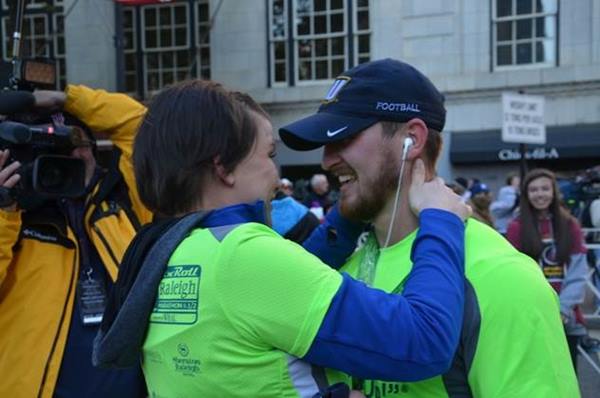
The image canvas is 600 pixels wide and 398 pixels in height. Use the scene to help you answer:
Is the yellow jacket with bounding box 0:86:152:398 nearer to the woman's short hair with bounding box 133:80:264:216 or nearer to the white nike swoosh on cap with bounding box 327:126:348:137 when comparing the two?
the woman's short hair with bounding box 133:80:264:216

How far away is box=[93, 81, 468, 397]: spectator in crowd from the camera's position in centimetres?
132

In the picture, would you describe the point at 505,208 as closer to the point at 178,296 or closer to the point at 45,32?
the point at 178,296

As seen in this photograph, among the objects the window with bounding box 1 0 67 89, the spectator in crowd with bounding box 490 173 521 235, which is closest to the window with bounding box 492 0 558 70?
the spectator in crowd with bounding box 490 173 521 235

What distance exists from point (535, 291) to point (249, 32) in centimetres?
1698

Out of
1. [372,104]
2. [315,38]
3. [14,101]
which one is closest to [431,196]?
[372,104]

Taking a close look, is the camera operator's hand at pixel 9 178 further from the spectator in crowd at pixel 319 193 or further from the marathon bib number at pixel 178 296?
the spectator in crowd at pixel 319 193

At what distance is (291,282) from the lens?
133cm

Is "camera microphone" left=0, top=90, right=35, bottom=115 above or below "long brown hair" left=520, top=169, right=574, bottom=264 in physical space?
above

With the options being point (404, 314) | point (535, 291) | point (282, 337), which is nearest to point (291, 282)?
point (282, 337)

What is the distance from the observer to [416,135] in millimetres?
1684

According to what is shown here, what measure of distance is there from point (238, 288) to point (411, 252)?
41 cm

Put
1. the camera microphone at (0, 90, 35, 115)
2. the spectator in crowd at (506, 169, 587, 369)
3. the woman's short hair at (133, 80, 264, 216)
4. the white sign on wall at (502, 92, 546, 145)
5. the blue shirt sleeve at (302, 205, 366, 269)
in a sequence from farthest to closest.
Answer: the white sign on wall at (502, 92, 546, 145) → the spectator in crowd at (506, 169, 587, 369) → the camera microphone at (0, 90, 35, 115) → the blue shirt sleeve at (302, 205, 366, 269) → the woman's short hair at (133, 80, 264, 216)

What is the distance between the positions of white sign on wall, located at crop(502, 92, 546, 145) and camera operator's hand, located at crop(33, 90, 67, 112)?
7302 millimetres

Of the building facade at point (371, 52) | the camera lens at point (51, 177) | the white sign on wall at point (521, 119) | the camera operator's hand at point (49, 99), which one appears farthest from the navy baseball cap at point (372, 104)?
the building facade at point (371, 52)
